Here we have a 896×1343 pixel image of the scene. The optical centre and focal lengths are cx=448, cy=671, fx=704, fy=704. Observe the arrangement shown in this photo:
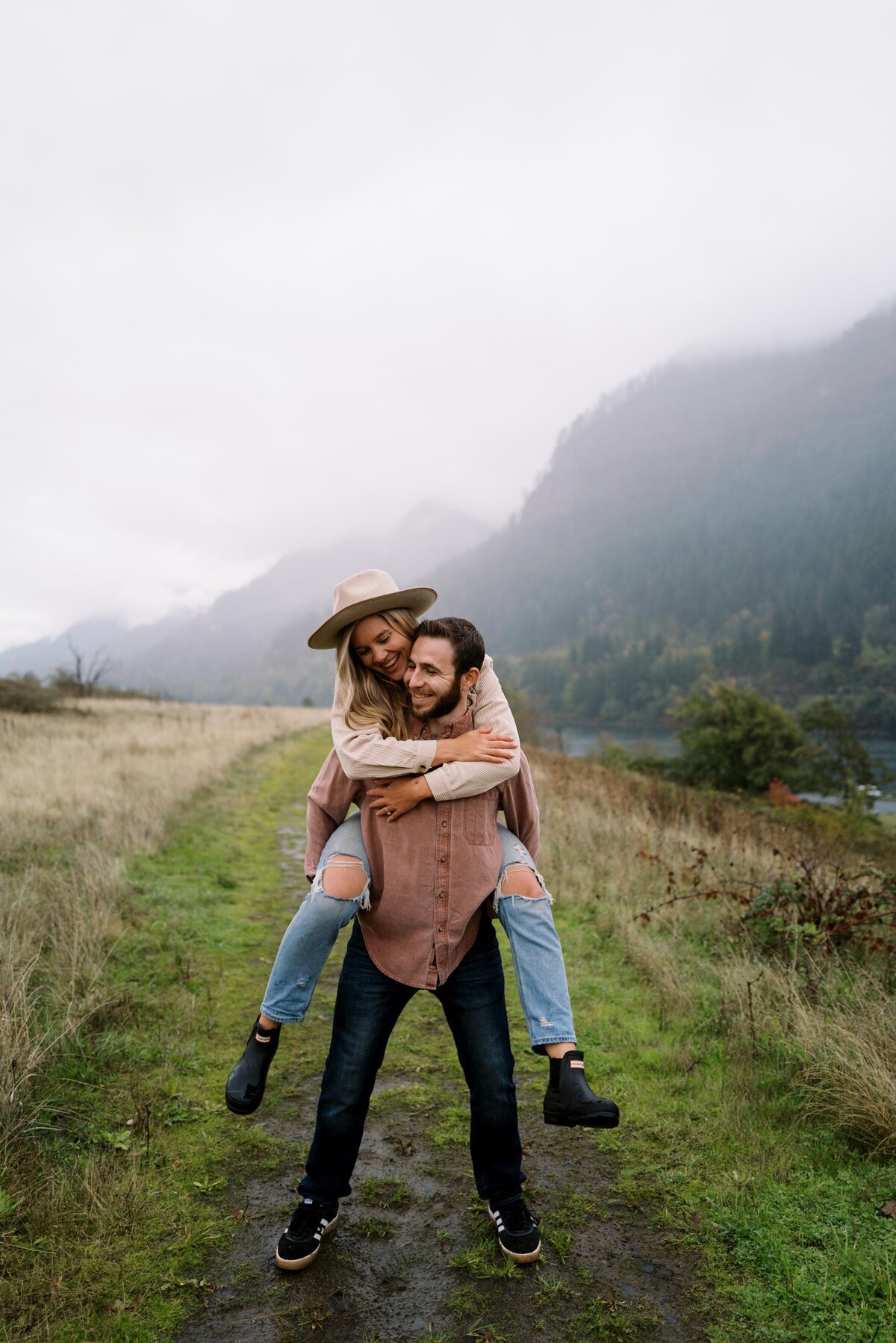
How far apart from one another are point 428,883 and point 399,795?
1.02 ft

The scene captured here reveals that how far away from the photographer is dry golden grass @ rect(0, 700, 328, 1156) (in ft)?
10.7

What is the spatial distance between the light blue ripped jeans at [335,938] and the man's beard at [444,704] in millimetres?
505

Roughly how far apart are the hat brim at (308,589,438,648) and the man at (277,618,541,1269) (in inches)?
7.8

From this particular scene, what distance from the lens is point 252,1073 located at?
7.61 ft

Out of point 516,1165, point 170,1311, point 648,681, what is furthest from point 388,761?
point 648,681

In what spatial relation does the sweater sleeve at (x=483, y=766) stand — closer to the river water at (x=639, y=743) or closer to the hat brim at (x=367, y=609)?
the hat brim at (x=367, y=609)

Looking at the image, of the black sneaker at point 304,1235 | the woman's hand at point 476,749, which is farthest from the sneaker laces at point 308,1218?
the woman's hand at point 476,749

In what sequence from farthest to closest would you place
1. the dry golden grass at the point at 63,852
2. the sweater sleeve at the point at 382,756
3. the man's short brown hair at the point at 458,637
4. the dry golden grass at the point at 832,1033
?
the dry golden grass at the point at 63,852, the dry golden grass at the point at 832,1033, the man's short brown hair at the point at 458,637, the sweater sleeve at the point at 382,756

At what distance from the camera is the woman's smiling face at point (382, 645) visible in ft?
8.38

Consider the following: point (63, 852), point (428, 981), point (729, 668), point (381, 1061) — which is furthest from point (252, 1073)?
point (729, 668)

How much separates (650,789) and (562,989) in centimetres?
A: 1004

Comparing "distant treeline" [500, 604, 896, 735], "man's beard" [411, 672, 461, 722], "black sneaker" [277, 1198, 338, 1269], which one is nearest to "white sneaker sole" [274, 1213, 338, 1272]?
"black sneaker" [277, 1198, 338, 1269]

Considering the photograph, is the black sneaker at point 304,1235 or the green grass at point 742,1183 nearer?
the green grass at point 742,1183

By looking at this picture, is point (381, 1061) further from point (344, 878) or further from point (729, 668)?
point (729, 668)
